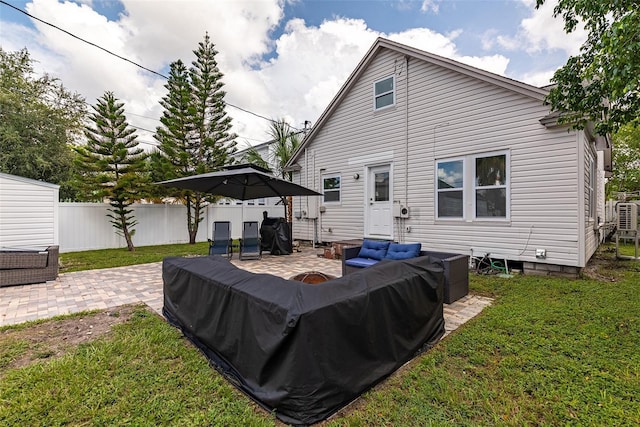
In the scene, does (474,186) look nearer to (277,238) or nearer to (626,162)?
(277,238)

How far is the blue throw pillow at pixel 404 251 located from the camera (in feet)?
A: 15.0

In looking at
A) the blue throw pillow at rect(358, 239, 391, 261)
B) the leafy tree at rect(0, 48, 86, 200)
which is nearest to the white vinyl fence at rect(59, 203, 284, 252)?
the leafy tree at rect(0, 48, 86, 200)

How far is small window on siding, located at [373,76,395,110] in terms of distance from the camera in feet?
26.4

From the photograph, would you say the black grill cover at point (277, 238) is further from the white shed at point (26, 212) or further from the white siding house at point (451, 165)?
the white shed at point (26, 212)

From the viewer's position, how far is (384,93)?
324 inches

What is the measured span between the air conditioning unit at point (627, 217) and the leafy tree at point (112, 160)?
46.8 feet

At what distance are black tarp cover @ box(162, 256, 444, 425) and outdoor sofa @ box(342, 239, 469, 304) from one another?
A: 1344mm

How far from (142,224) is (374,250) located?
9.92m

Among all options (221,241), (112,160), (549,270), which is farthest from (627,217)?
(112,160)

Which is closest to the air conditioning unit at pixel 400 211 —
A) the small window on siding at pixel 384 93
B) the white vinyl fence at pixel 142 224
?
the small window on siding at pixel 384 93

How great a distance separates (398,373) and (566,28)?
526 cm

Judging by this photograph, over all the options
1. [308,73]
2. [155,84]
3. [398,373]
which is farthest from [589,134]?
[155,84]

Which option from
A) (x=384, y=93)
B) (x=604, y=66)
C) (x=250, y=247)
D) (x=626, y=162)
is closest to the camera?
(x=604, y=66)

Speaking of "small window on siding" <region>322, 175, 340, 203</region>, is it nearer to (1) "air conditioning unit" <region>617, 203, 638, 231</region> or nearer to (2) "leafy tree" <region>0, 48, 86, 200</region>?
(1) "air conditioning unit" <region>617, 203, 638, 231</region>
